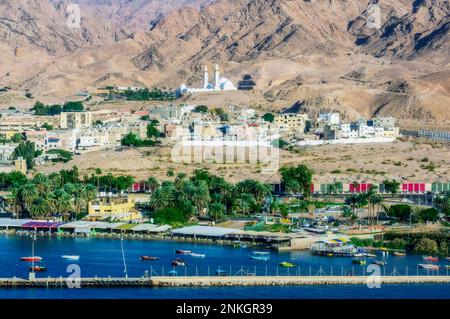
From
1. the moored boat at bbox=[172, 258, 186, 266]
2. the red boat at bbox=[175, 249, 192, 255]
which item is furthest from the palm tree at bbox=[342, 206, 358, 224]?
the moored boat at bbox=[172, 258, 186, 266]

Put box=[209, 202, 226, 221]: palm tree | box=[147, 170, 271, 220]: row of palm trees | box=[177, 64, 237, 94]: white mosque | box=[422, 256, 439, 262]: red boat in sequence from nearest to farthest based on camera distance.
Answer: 1. box=[422, 256, 439, 262]: red boat
2. box=[209, 202, 226, 221]: palm tree
3. box=[147, 170, 271, 220]: row of palm trees
4. box=[177, 64, 237, 94]: white mosque

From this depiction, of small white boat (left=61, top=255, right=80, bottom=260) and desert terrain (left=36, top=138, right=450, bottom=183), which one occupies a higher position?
desert terrain (left=36, top=138, right=450, bottom=183)

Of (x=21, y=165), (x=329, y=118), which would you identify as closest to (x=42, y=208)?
(x=21, y=165)

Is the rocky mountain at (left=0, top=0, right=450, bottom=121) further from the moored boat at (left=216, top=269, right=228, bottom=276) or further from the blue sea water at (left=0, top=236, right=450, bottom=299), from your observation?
the moored boat at (left=216, top=269, right=228, bottom=276)

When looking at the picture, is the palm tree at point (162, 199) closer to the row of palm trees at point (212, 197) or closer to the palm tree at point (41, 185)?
the row of palm trees at point (212, 197)

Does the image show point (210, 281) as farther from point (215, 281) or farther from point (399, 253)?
point (399, 253)
